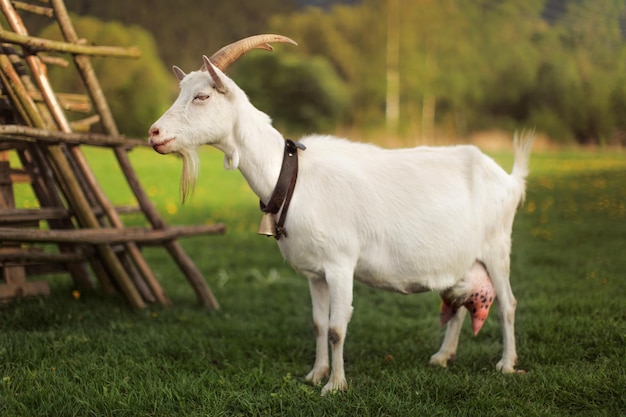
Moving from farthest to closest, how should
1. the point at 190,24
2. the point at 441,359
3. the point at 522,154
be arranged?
the point at 190,24 → the point at 522,154 → the point at 441,359

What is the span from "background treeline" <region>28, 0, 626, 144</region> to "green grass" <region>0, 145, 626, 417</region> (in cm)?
980

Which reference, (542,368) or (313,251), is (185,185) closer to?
(313,251)

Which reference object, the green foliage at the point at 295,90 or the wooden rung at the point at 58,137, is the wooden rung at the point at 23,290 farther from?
the green foliage at the point at 295,90

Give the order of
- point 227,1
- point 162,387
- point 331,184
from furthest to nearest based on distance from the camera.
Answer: point 227,1, point 331,184, point 162,387

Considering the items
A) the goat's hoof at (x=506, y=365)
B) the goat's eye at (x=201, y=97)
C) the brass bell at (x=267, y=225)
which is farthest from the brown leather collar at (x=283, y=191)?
the goat's hoof at (x=506, y=365)

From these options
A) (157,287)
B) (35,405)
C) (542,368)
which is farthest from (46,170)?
(542,368)

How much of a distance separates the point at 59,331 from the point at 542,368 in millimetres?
3957

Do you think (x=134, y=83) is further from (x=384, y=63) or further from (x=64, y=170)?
(x=64, y=170)

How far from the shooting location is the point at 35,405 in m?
4.10

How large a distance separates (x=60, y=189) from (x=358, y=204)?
3346 millimetres

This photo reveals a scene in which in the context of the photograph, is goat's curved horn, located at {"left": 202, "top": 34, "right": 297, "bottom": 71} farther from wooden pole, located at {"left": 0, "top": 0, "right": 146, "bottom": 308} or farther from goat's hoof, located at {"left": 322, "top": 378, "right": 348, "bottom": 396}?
wooden pole, located at {"left": 0, "top": 0, "right": 146, "bottom": 308}

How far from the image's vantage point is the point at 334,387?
14.5ft

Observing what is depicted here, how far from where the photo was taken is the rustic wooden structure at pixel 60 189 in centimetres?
598

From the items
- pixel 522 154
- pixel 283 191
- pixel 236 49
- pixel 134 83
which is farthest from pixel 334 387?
pixel 134 83
